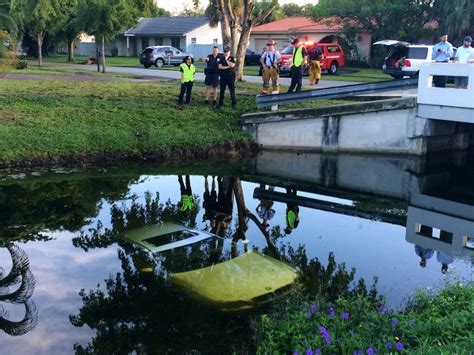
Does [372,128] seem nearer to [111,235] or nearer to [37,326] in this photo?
[111,235]

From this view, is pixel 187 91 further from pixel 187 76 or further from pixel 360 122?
pixel 360 122

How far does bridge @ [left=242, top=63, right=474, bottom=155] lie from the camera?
1683 cm

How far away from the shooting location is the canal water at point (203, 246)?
6.93 m

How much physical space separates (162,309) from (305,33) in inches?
1515

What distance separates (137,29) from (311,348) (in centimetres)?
5187

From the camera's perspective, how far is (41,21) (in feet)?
103

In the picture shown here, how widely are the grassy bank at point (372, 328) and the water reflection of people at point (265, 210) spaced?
480cm

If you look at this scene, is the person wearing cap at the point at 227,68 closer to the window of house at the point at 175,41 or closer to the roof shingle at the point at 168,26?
the roof shingle at the point at 168,26

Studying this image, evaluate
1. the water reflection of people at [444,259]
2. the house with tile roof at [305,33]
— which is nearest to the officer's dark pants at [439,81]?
the water reflection of people at [444,259]

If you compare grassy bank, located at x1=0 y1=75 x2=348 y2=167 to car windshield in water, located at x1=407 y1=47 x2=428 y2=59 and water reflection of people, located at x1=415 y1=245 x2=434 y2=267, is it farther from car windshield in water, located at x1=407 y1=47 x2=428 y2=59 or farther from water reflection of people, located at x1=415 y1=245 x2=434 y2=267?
car windshield in water, located at x1=407 y1=47 x2=428 y2=59

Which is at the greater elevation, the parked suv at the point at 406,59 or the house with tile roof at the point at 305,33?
the house with tile roof at the point at 305,33

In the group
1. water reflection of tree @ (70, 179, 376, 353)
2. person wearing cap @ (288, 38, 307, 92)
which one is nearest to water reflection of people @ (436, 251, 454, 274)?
water reflection of tree @ (70, 179, 376, 353)

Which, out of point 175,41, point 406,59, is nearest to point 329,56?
point 406,59

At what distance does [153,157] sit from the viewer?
15875 mm
